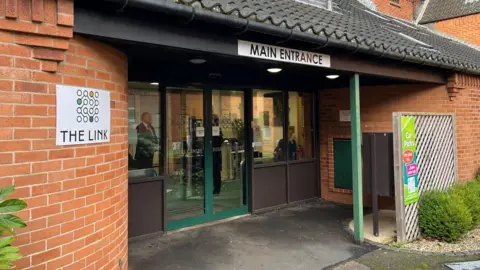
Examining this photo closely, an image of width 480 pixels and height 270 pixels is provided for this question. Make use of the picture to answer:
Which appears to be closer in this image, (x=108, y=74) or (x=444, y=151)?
(x=108, y=74)

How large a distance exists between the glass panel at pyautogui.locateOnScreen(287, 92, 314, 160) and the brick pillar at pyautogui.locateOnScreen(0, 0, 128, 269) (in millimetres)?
5098

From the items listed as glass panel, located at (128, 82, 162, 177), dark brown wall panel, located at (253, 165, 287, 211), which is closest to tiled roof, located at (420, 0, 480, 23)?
dark brown wall panel, located at (253, 165, 287, 211)

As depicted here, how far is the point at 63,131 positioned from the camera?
2744 mm

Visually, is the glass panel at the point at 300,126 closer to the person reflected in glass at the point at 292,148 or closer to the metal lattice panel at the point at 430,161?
the person reflected in glass at the point at 292,148

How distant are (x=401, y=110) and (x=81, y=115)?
6369 mm

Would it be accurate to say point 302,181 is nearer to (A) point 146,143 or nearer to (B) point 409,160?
(B) point 409,160

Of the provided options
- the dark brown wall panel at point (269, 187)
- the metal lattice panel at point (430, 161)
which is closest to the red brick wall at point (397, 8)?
the metal lattice panel at point (430, 161)

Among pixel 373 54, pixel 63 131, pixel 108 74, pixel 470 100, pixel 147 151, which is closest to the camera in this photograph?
pixel 63 131

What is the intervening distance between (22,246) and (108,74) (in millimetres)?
1585

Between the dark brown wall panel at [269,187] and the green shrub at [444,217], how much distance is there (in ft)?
8.88

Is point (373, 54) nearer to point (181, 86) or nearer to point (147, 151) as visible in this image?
point (181, 86)

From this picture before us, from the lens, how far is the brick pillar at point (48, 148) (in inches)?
96.3

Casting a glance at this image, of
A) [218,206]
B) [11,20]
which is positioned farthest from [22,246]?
[218,206]

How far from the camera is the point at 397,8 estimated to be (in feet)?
41.5
